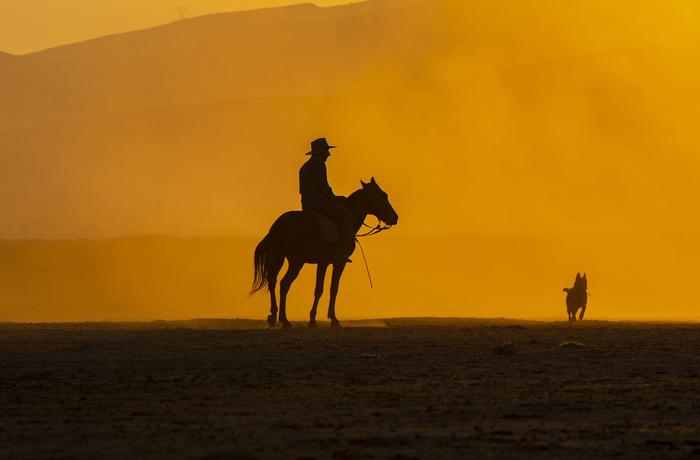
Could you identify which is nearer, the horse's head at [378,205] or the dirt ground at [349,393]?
the dirt ground at [349,393]

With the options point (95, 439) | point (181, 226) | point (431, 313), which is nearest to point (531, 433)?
point (95, 439)

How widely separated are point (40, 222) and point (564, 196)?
177ft

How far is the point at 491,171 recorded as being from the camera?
196625 mm

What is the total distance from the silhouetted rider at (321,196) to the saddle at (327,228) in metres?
0.26

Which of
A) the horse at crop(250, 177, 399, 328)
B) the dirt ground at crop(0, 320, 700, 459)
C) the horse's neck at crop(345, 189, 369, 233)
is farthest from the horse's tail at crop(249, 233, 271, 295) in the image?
the horse's neck at crop(345, 189, 369, 233)

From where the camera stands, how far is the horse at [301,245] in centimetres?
3528

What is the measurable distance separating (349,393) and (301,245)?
1178 centimetres

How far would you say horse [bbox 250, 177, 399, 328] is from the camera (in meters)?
35.3

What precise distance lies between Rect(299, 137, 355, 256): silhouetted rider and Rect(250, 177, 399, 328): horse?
33cm

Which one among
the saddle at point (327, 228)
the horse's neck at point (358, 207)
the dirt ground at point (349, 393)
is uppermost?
the horse's neck at point (358, 207)

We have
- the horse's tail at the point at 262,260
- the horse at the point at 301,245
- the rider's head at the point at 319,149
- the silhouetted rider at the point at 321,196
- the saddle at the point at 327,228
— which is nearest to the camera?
the saddle at the point at 327,228

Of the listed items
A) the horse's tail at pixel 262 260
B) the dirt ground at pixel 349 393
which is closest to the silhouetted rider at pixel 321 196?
the horse's tail at pixel 262 260

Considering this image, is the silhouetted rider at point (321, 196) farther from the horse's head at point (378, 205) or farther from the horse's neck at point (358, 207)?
the horse's head at point (378, 205)

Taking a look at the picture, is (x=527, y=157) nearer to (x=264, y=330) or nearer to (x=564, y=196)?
(x=564, y=196)
